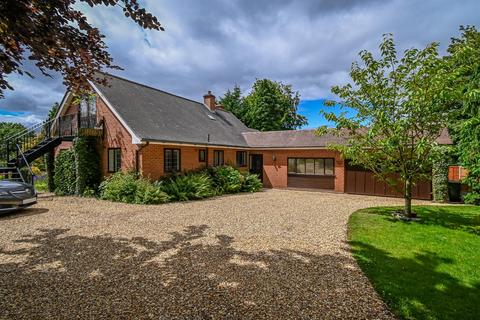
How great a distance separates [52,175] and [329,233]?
1665 cm

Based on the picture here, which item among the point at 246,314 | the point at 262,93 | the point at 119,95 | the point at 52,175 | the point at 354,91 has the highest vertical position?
the point at 262,93

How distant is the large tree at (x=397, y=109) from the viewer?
7480 mm

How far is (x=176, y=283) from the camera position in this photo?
4.23m

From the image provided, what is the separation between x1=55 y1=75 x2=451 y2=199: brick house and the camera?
43.1ft

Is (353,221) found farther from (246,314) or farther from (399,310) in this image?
(246,314)

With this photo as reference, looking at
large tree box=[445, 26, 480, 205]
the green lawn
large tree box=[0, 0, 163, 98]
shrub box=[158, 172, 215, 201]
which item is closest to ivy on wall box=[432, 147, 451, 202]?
large tree box=[445, 26, 480, 205]

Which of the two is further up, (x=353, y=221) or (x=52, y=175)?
(x=52, y=175)

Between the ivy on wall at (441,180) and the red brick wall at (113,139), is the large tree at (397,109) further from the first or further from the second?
the red brick wall at (113,139)

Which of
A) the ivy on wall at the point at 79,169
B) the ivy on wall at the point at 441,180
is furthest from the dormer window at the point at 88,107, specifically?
the ivy on wall at the point at 441,180

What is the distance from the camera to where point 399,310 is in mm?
3512

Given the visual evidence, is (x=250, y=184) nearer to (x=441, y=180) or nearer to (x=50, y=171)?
(x=441, y=180)

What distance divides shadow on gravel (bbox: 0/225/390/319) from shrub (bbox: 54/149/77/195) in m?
8.90

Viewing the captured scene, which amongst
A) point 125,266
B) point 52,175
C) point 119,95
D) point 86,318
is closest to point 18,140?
point 52,175

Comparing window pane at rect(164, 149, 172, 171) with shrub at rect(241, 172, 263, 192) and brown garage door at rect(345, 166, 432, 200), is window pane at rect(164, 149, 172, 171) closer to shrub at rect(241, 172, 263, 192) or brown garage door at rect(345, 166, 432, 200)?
shrub at rect(241, 172, 263, 192)
